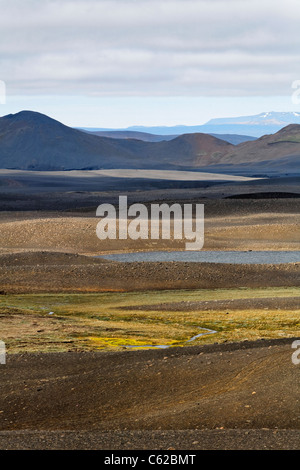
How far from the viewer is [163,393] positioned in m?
13.6

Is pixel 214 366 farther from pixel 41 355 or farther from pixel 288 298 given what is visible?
pixel 288 298

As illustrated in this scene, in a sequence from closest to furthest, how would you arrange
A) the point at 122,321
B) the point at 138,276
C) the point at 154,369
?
the point at 154,369 < the point at 122,321 < the point at 138,276

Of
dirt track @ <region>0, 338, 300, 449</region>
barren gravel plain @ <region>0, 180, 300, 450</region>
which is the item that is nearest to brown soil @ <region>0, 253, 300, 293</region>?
barren gravel plain @ <region>0, 180, 300, 450</region>

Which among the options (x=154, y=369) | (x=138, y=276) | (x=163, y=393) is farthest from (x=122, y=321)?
(x=163, y=393)

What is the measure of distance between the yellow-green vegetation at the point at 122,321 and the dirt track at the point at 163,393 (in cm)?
301

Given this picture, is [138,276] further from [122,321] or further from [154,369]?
[154,369]

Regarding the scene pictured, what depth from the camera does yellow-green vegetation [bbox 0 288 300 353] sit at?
19.9m

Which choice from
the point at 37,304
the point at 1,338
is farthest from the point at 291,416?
the point at 37,304

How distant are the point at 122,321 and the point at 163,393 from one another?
10.2 m

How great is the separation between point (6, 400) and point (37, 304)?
13945 mm

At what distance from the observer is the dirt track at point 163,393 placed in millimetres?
11562

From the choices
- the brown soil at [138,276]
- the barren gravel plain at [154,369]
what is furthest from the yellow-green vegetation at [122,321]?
the brown soil at [138,276]

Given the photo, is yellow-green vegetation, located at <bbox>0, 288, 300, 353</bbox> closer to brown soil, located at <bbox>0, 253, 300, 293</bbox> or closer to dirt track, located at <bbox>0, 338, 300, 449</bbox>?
brown soil, located at <bbox>0, 253, 300, 293</bbox>

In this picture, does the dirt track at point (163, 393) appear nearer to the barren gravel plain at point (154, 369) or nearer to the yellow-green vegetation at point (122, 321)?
the barren gravel plain at point (154, 369)
